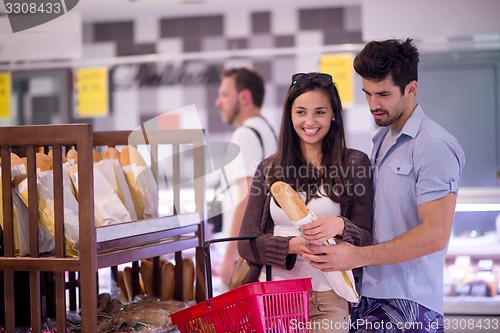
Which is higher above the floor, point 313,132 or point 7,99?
point 7,99

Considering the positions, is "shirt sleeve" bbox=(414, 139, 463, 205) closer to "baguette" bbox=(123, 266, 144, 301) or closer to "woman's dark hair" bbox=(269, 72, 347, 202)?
"woman's dark hair" bbox=(269, 72, 347, 202)

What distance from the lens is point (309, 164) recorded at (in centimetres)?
240

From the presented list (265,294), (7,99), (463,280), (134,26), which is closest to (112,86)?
(134,26)

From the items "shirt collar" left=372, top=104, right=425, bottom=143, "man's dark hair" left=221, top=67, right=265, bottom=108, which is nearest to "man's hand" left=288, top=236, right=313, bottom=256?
"shirt collar" left=372, top=104, right=425, bottom=143

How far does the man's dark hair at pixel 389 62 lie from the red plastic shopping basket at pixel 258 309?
0.72 m

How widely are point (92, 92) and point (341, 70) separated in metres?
2.42

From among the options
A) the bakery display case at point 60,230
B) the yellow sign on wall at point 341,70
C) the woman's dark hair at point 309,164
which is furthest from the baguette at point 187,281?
the yellow sign on wall at point 341,70

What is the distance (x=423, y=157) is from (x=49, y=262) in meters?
1.22

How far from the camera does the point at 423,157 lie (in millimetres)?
2172

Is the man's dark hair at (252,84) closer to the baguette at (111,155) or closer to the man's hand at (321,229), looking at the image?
the baguette at (111,155)

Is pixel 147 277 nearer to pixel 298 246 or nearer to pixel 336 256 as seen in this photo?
pixel 298 246

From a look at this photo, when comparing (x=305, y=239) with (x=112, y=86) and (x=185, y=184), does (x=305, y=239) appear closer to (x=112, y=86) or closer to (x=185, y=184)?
(x=185, y=184)

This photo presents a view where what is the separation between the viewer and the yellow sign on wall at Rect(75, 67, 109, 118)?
21.1 feet

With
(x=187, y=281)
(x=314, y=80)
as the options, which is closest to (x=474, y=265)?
(x=187, y=281)
